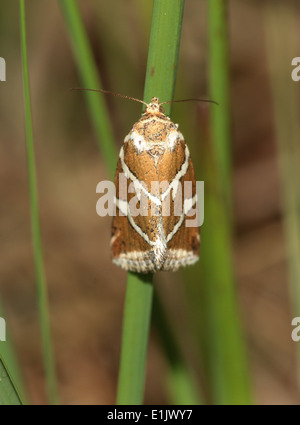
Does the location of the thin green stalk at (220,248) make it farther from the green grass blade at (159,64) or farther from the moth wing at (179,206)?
the green grass blade at (159,64)

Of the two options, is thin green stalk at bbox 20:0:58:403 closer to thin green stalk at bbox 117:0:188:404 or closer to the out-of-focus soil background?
thin green stalk at bbox 117:0:188:404

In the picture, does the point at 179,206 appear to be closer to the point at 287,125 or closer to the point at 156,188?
the point at 156,188

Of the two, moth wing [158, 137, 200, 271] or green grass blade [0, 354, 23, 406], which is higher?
moth wing [158, 137, 200, 271]

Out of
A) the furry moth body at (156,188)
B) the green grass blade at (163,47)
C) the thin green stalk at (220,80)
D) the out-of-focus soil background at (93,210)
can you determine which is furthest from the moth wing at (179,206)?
the out-of-focus soil background at (93,210)

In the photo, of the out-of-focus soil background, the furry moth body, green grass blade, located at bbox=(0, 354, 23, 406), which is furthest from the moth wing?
the out-of-focus soil background
